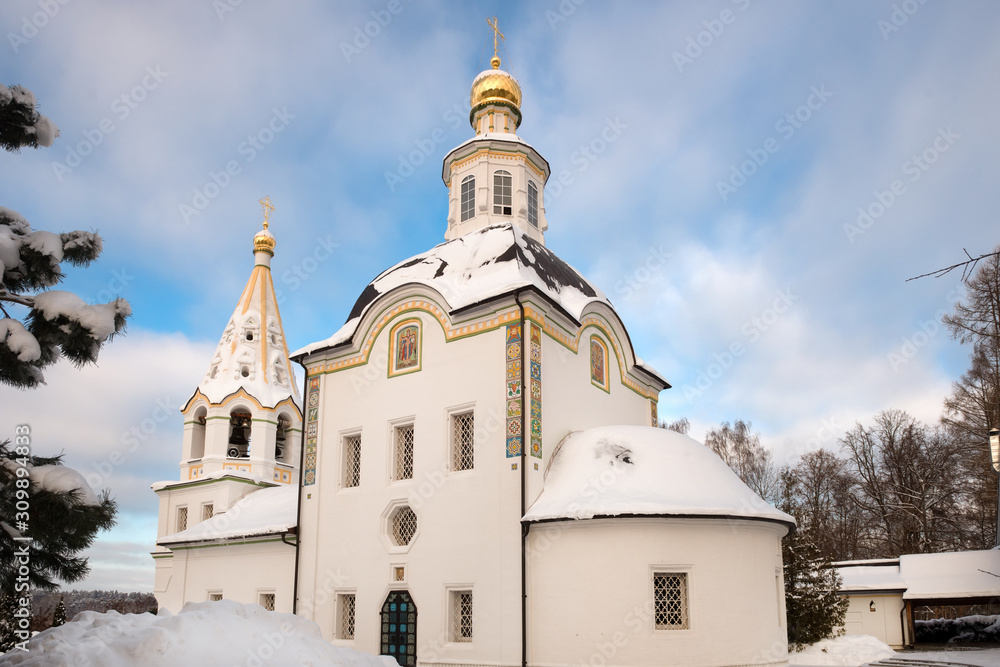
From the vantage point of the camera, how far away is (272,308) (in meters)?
23.2

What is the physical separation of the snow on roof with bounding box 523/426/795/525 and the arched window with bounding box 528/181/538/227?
20.6 feet

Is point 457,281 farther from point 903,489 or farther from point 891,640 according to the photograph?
point 903,489

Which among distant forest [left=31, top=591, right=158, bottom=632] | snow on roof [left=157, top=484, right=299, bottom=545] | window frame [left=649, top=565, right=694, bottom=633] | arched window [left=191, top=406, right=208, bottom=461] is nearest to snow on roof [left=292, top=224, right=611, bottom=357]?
snow on roof [left=157, top=484, right=299, bottom=545]

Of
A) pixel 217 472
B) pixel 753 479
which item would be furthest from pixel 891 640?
pixel 217 472

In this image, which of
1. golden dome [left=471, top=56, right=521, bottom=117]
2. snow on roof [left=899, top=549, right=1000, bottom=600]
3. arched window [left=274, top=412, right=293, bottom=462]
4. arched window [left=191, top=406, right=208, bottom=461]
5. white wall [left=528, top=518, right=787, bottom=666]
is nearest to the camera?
white wall [left=528, top=518, right=787, bottom=666]

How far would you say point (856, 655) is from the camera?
1453 centimetres

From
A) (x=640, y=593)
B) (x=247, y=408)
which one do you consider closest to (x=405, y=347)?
(x=640, y=593)

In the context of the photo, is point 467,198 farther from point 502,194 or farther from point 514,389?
point 514,389

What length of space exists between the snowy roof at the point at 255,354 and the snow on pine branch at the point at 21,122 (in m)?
16.2

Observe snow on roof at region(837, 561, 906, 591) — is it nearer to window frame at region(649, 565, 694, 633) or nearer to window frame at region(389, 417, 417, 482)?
window frame at region(649, 565, 694, 633)

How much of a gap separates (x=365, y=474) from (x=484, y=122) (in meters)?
9.03

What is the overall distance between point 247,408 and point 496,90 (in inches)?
423

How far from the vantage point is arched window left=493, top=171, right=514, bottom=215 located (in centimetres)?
1712

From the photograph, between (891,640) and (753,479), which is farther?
(753,479)
